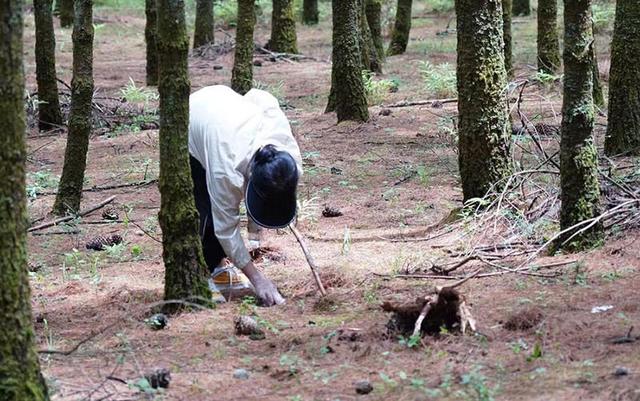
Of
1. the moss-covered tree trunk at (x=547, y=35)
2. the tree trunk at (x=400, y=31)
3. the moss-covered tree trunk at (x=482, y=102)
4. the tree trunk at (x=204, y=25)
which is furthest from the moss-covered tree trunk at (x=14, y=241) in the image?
the tree trunk at (x=204, y=25)

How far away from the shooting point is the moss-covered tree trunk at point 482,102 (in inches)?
324

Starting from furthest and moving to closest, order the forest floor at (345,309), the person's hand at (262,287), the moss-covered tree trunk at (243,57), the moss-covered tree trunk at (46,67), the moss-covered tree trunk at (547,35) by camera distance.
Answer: the moss-covered tree trunk at (547,35) → the moss-covered tree trunk at (243,57) → the moss-covered tree trunk at (46,67) → the person's hand at (262,287) → the forest floor at (345,309)

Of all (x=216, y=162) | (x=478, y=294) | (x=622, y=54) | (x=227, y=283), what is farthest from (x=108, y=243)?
(x=622, y=54)

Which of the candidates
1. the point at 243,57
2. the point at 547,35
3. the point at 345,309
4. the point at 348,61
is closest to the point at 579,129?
the point at 345,309

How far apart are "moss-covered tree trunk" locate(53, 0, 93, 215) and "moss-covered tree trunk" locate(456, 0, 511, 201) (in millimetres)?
3398

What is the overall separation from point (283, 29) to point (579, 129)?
14.4m

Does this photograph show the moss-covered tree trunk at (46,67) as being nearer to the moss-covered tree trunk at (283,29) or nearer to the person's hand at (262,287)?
the moss-covered tree trunk at (283,29)

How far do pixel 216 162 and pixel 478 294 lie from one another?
193cm

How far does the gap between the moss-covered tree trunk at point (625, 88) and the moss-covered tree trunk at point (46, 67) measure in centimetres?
741

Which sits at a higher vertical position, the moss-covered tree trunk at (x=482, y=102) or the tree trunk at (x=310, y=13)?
the tree trunk at (x=310, y=13)

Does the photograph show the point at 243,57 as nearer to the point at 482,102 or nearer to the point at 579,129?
the point at 482,102

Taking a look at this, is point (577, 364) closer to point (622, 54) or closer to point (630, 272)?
point (630, 272)

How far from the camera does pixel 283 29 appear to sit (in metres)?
20.5

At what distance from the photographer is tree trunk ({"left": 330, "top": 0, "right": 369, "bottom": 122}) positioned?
1314 cm
